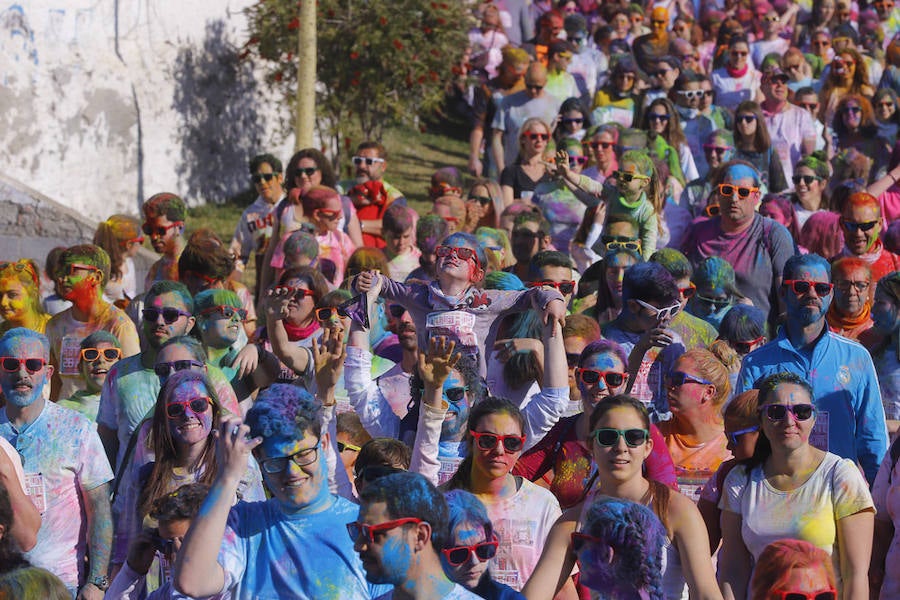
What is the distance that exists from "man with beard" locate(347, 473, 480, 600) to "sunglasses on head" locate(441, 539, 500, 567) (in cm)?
7

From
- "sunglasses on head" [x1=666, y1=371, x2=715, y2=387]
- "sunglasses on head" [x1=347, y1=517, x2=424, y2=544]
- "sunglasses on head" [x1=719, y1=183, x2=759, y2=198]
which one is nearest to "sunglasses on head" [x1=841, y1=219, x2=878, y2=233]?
"sunglasses on head" [x1=719, y1=183, x2=759, y2=198]

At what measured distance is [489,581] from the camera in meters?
4.79

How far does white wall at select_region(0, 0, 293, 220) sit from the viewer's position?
1389 cm

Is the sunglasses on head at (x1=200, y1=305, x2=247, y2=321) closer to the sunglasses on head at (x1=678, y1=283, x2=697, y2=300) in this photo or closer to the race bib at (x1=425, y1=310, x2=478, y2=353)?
the race bib at (x1=425, y1=310, x2=478, y2=353)

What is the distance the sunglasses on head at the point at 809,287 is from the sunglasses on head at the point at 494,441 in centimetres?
182

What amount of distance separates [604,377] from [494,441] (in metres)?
0.88

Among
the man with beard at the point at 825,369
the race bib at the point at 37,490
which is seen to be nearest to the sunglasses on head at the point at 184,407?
the race bib at the point at 37,490

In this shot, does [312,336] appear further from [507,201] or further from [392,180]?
[392,180]

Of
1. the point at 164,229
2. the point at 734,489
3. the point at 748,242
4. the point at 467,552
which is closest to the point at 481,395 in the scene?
the point at 734,489

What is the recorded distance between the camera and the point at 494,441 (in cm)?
573

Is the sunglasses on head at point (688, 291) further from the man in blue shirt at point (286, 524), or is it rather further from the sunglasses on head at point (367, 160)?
the sunglasses on head at point (367, 160)

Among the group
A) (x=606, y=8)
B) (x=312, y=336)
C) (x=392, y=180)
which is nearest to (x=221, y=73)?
(x=392, y=180)

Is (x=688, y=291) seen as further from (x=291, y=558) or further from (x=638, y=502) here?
(x=291, y=558)

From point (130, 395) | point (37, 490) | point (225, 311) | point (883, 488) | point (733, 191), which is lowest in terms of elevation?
point (37, 490)
